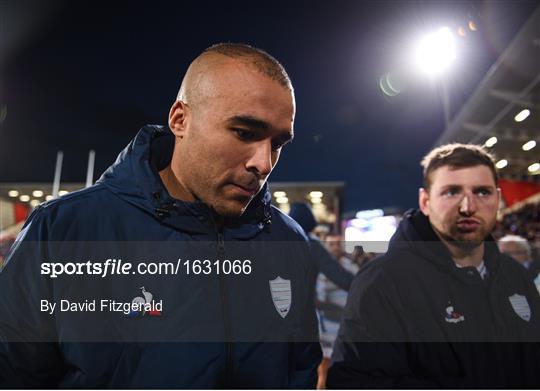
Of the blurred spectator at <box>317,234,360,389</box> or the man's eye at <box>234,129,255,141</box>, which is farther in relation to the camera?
the blurred spectator at <box>317,234,360,389</box>

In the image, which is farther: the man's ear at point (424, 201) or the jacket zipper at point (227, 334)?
the man's ear at point (424, 201)

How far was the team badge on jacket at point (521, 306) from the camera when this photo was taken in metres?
1.26

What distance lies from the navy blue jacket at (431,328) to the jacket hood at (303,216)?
1584 millimetres

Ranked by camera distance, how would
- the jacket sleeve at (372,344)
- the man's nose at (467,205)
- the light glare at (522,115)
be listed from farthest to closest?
the light glare at (522,115) < the man's nose at (467,205) < the jacket sleeve at (372,344)

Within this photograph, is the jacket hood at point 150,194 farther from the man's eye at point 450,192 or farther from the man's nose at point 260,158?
the man's eye at point 450,192

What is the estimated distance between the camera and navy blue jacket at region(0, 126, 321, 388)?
2.52 feet

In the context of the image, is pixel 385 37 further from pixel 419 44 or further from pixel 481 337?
pixel 481 337

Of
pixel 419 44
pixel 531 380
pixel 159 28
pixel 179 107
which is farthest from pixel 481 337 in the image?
pixel 419 44

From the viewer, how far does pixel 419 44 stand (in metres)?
2.67

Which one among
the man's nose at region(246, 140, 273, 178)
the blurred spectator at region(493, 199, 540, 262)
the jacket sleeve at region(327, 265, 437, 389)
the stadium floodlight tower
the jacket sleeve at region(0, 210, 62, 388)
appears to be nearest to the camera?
the jacket sleeve at region(0, 210, 62, 388)

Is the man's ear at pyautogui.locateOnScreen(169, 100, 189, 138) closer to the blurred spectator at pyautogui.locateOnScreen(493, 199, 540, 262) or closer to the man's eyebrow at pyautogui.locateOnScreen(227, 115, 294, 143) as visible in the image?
the man's eyebrow at pyautogui.locateOnScreen(227, 115, 294, 143)

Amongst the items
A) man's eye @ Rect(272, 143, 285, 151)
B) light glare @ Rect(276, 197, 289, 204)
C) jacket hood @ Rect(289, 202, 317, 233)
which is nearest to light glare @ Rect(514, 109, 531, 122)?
light glare @ Rect(276, 197, 289, 204)

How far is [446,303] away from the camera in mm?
1205

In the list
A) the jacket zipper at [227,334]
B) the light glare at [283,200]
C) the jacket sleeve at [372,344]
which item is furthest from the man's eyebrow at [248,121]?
the light glare at [283,200]
